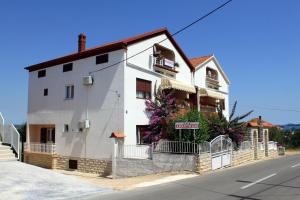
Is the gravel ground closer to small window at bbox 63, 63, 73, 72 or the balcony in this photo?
small window at bbox 63, 63, 73, 72

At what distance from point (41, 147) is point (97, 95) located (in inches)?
281

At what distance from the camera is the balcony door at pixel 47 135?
91.3 feet

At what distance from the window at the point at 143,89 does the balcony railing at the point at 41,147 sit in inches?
307

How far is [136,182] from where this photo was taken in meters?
16.5

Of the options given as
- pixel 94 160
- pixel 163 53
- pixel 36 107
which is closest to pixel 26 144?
pixel 36 107

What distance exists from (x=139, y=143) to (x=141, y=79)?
4.26m

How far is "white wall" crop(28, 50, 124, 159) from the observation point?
74.4 feet

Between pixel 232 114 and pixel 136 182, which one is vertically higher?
pixel 232 114

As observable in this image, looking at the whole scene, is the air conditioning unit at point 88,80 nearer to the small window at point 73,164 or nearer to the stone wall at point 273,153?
the small window at point 73,164

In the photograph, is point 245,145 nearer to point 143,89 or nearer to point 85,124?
point 143,89

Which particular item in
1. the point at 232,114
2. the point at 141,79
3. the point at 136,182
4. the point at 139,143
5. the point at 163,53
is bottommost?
the point at 136,182

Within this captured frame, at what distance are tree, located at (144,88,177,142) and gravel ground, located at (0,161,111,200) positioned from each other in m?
9.18

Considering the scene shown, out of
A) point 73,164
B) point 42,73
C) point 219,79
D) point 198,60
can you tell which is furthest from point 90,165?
point 219,79

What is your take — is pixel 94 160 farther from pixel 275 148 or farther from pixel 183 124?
pixel 275 148
